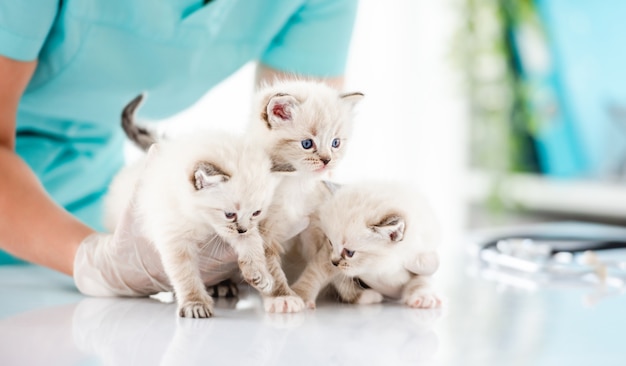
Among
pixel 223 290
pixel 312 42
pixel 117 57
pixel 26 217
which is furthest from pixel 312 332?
pixel 312 42

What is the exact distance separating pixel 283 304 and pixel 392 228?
218mm

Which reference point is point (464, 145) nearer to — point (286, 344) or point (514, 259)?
point (514, 259)

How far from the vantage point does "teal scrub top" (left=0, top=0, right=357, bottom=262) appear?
4.92ft

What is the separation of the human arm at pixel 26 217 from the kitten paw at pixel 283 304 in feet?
1.36

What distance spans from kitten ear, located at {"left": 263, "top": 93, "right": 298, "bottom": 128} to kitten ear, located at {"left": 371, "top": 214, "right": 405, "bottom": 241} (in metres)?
0.23

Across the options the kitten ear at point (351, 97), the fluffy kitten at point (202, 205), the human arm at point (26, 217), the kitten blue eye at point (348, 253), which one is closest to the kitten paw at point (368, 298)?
the kitten blue eye at point (348, 253)

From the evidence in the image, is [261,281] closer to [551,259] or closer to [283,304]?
[283,304]

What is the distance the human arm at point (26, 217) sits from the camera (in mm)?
1383

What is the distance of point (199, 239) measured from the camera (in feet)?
4.00

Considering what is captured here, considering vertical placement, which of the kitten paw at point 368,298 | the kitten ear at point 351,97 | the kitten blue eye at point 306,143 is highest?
the kitten ear at point 351,97

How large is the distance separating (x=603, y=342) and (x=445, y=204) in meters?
3.49

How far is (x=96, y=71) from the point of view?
1.62 m

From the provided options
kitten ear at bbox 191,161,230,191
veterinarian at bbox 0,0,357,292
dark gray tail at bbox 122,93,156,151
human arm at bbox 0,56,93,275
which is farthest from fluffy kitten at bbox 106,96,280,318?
dark gray tail at bbox 122,93,156,151

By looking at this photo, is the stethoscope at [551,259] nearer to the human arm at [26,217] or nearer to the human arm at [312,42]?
the human arm at [312,42]
